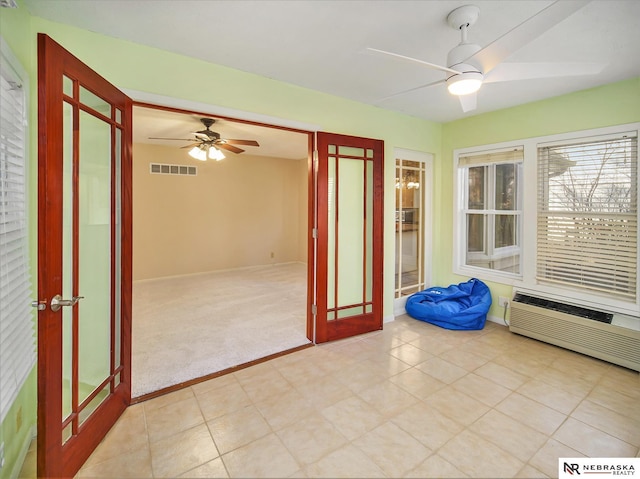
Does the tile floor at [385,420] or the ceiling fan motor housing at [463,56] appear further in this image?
the ceiling fan motor housing at [463,56]

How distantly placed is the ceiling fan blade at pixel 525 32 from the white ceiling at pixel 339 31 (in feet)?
1.03

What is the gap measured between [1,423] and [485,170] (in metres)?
4.72

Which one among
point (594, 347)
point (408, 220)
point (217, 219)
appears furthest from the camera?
point (217, 219)

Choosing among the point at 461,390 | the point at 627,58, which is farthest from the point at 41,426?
the point at 627,58

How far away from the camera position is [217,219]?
650 centimetres

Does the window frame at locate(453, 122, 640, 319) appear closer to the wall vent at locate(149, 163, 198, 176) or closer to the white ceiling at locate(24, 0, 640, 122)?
the white ceiling at locate(24, 0, 640, 122)

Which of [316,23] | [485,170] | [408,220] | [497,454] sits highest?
[316,23]


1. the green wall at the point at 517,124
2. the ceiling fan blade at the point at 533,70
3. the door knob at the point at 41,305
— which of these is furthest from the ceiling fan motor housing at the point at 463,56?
the door knob at the point at 41,305

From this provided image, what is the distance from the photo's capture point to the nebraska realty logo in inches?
64.9

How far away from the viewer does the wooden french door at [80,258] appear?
137 centimetres

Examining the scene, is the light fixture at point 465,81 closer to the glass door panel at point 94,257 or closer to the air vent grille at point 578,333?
the glass door panel at point 94,257

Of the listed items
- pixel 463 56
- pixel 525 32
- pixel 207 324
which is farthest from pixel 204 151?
pixel 525 32

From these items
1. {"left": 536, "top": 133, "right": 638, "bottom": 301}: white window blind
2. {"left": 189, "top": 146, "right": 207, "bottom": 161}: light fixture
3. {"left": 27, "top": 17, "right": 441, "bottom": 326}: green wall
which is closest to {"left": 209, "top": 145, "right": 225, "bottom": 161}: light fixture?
{"left": 189, "top": 146, "right": 207, "bottom": 161}: light fixture

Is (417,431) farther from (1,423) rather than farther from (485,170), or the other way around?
(485,170)
